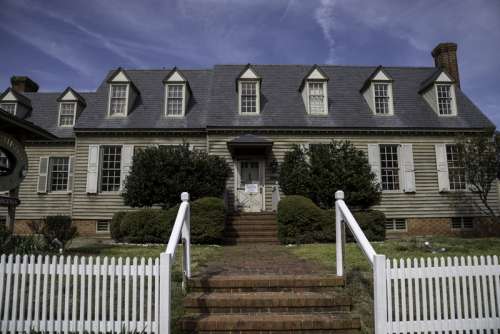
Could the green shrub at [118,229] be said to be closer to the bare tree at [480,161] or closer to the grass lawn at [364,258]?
the grass lawn at [364,258]

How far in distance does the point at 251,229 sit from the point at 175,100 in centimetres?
798

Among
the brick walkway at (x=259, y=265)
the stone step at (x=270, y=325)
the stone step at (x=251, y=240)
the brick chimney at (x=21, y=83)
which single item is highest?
the brick chimney at (x=21, y=83)

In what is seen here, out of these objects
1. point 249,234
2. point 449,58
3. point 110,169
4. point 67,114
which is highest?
point 449,58

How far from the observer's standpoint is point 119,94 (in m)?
16.6

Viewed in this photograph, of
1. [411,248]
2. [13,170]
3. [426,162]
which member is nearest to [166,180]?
[13,170]

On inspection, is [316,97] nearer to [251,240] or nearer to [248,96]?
[248,96]

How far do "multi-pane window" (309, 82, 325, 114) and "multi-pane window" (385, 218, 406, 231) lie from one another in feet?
20.0

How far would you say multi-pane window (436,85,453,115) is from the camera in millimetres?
16625

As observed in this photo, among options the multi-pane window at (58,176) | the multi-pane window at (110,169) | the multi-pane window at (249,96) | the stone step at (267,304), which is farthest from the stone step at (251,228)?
the multi-pane window at (58,176)

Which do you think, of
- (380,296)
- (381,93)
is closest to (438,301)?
(380,296)

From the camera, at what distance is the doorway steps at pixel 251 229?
11961mm

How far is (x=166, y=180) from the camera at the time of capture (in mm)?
12391

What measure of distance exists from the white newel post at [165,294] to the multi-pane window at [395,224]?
13903 millimetres

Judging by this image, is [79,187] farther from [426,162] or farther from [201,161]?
[426,162]
